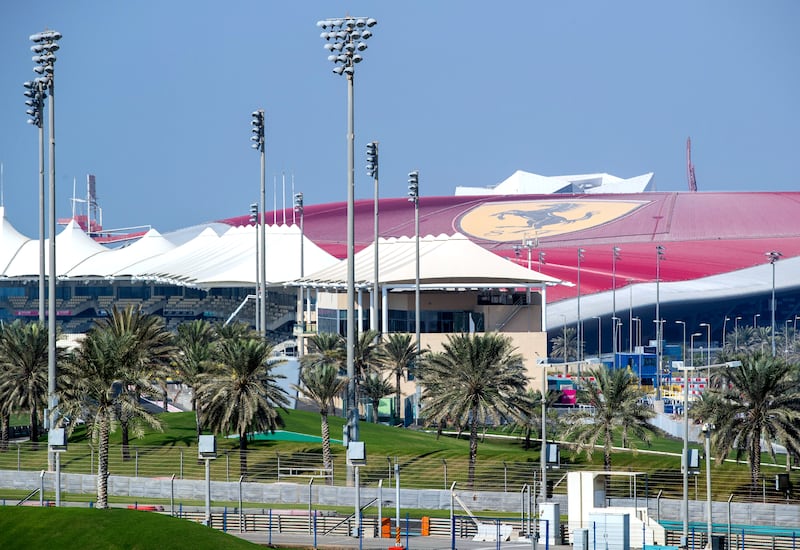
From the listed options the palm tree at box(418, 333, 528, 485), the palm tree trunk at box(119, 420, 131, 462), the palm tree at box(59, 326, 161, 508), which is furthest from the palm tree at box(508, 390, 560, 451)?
the palm tree at box(59, 326, 161, 508)

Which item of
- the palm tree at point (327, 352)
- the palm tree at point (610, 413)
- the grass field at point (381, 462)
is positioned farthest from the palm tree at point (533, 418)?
the palm tree at point (327, 352)

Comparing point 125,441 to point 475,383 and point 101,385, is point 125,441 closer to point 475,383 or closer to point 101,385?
point 101,385

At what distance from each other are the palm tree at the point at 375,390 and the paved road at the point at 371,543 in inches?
1262

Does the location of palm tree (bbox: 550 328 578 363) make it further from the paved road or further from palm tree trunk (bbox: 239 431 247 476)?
the paved road

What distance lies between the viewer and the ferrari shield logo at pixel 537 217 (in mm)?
172625

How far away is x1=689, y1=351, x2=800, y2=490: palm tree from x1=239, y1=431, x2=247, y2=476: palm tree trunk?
1552cm

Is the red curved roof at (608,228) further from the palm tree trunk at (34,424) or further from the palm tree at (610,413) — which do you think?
the palm tree trunk at (34,424)

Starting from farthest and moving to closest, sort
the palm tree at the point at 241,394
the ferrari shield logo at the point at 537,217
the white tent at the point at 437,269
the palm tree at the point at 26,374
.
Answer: the ferrari shield logo at the point at 537,217 < the white tent at the point at 437,269 < the palm tree at the point at 26,374 < the palm tree at the point at 241,394

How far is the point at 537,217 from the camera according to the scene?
18112 centimetres

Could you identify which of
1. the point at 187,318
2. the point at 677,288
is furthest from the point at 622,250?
the point at 187,318

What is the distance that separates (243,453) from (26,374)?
35.1 feet

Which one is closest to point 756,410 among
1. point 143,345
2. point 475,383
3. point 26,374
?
point 475,383

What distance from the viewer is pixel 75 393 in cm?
4472

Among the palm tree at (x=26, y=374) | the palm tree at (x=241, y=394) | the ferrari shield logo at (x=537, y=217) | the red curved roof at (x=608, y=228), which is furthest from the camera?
the ferrari shield logo at (x=537, y=217)
